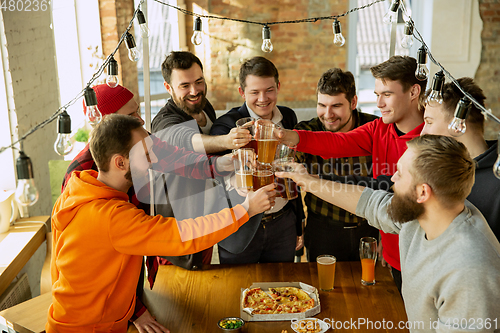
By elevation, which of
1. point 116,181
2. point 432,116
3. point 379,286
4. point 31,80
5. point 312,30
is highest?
point 312,30

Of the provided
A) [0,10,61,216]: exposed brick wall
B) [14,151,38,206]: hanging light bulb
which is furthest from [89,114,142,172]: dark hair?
[0,10,61,216]: exposed brick wall

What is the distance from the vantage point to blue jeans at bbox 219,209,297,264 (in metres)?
2.05

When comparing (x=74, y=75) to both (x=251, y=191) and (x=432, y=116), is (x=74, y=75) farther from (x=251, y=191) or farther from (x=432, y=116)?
(x=432, y=116)

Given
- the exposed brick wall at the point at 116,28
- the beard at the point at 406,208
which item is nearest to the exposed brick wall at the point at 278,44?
the exposed brick wall at the point at 116,28

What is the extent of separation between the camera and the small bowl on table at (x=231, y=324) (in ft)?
4.68

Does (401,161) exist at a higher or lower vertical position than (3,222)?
higher

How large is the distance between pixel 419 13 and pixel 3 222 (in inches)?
202

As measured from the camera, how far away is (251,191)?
1.62 metres

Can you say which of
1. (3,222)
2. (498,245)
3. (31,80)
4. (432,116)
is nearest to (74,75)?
(31,80)

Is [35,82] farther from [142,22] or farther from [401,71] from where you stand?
[401,71]

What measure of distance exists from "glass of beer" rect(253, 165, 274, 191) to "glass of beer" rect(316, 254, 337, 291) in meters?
0.37

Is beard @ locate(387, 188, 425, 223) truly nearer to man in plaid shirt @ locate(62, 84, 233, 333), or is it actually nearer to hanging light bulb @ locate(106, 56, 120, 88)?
man in plaid shirt @ locate(62, 84, 233, 333)

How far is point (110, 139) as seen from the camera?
1.44 metres

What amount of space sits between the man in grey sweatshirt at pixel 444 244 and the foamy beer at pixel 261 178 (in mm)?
459
